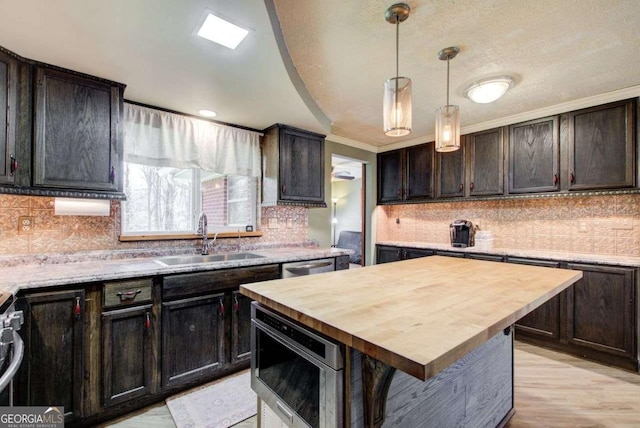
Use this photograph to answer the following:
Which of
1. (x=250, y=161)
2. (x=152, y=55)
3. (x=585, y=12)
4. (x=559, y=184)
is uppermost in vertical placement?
(x=585, y=12)

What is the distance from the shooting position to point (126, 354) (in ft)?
6.12

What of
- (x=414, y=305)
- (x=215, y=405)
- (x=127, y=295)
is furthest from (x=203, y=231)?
(x=414, y=305)

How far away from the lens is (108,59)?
5.90 feet

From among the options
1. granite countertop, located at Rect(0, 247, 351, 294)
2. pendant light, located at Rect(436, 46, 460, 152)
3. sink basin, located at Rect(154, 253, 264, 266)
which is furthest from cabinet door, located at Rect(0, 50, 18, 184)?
pendant light, located at Rect(436, 46, 460, 152)

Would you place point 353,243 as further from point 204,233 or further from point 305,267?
point 204,233

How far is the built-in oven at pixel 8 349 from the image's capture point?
104 cm

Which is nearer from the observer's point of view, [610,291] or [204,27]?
[204,27]

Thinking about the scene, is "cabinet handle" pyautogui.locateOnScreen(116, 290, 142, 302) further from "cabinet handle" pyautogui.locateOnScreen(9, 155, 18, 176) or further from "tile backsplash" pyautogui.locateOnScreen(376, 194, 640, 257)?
"tile backsplash" pyautogui.locateOnScreen(376, 194, 640, 257)

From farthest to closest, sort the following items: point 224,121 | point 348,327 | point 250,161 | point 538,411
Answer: point 250,161 < point 224,121 < point 538,411 < point 348,327

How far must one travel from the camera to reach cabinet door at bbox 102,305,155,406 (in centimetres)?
179

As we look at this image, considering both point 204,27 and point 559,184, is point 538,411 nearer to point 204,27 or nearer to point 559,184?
point 559,184

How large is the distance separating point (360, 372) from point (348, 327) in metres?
0.21

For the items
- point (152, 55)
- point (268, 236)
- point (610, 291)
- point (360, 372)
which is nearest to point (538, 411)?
point (610, 291)

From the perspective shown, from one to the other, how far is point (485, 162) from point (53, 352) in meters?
4.29
